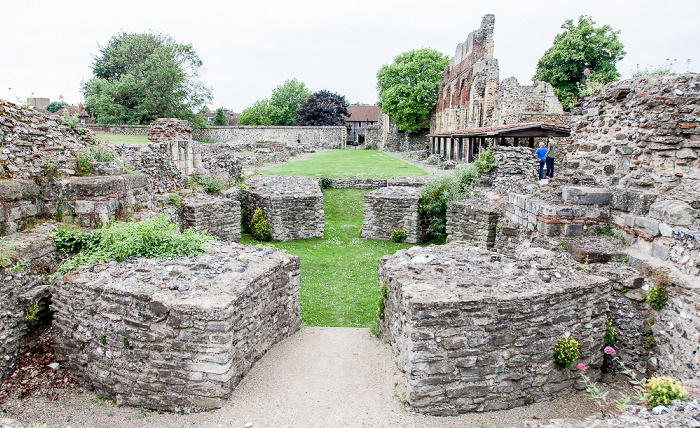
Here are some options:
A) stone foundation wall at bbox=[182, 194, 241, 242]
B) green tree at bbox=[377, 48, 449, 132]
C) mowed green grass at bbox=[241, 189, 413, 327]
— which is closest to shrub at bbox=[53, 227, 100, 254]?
mowed green grass at bbox=[241, 189, 413, 327]

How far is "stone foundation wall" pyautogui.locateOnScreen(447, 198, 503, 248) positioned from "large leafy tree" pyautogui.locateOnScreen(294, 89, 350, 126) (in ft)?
151

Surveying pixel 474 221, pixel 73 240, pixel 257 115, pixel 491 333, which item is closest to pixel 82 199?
pixel 73 240

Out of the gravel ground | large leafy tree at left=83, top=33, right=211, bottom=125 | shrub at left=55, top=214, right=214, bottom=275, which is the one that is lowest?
the gravel ground

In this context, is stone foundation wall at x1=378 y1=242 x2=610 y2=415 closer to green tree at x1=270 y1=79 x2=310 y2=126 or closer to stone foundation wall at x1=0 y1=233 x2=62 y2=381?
stone foundation wall at x1=0 y1=233 x2=62 y2=381

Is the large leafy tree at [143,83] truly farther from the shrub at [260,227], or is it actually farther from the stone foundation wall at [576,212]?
the stone foundation wall at [576,212]

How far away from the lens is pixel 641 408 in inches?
129

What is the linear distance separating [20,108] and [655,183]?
384 inches

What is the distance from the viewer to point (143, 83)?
34750 mm

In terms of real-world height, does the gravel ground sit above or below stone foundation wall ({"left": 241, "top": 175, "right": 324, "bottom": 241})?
below

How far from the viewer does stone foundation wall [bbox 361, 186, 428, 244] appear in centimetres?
1316

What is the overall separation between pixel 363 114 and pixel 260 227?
64239mm

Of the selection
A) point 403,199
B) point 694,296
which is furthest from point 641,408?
point 403,199

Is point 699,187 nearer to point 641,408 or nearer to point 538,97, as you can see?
point 641,408

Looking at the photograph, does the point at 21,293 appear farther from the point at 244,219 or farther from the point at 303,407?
the point at 244,219
